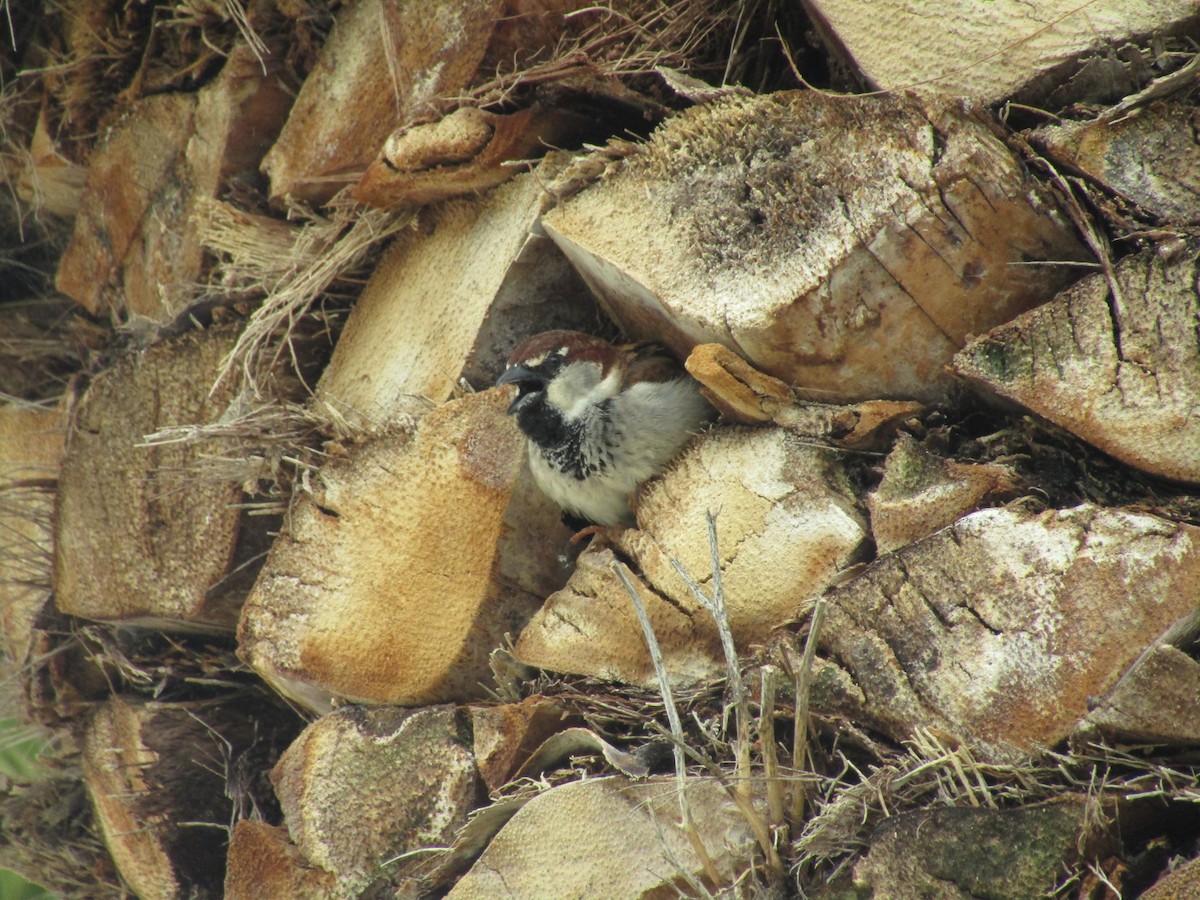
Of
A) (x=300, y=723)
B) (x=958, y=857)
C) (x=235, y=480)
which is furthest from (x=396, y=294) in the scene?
(x=958, y=857)

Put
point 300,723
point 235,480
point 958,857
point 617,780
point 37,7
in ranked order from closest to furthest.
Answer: point 958,857, point 617,780, point 235,480, point 300,723, point 37,7

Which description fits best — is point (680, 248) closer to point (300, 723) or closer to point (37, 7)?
point (300, 723)

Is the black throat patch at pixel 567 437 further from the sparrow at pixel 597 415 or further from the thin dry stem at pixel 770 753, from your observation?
the thin dry stem at pixel 770 753

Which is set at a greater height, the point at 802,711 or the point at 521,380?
the point at 521,380

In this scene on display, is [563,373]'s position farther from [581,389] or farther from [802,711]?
[802,711]

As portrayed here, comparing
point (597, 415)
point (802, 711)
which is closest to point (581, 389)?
point (597, 415)

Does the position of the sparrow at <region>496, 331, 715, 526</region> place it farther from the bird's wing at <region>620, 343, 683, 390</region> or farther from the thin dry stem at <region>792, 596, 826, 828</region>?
the thin dry stem at <region>792, 596, 826, 828</region>

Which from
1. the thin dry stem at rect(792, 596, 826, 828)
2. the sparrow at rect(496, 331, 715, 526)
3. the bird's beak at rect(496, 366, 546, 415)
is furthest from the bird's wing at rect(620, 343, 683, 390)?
the thin dry stem at rect(792, 596, 826, 828)
